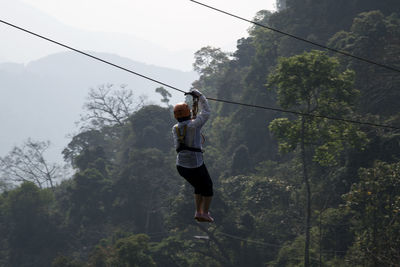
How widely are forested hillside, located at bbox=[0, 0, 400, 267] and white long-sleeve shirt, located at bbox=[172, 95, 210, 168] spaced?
14.5 meters

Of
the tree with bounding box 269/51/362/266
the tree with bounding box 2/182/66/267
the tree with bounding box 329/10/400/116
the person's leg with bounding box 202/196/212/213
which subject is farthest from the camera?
the tree with bounding box 2/182/66/267

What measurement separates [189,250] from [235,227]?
367 centimetres

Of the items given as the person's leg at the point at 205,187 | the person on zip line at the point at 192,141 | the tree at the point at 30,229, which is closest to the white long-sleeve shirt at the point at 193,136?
the person on zip line at the point at 192,141

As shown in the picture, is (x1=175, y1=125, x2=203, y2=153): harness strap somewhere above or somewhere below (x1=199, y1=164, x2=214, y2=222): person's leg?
above

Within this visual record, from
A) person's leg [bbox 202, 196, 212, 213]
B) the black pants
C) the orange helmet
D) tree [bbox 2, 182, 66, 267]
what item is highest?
the orange helmet

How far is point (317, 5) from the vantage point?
51.2 meters

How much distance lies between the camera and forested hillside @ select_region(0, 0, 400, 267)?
25.6 metres

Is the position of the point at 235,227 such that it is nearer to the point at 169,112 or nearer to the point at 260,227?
the point at 260,227

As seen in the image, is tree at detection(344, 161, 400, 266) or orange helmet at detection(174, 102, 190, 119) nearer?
orange helmet at detection(174, 102, 190, 119)

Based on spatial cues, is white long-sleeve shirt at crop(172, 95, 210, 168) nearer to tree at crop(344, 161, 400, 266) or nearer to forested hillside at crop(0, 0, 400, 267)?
forested hillside at crop(0, 0, 400, 267)

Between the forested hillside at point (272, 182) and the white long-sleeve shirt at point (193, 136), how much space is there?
14483 millimetres

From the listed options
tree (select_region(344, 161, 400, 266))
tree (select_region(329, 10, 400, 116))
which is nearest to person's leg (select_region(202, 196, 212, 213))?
tree (select_region(344, 161, 400, 266))

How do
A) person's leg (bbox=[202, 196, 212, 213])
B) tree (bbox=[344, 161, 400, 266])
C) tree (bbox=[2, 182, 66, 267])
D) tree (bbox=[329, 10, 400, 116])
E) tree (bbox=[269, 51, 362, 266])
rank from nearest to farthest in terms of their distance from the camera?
person's leg (bbox=[202, 196, 212, 213])
tree (bbox=[344, 161, 400, 266])
tree (bbox=[269, 51, 362, 266])
tree (bbox=[329, 10, 400, 116])
tree (bbox=[2, 182, 66, 267])

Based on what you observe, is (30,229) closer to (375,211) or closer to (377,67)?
(375,211)
